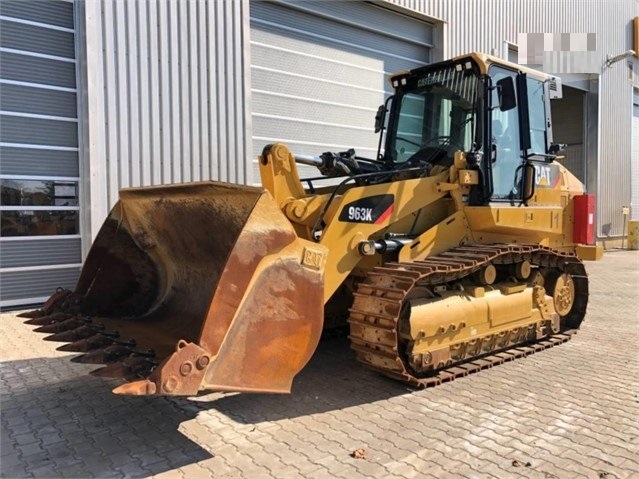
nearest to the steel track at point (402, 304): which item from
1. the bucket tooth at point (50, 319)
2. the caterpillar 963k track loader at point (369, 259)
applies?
the caterpillar 963k track loader at point (369, 259)

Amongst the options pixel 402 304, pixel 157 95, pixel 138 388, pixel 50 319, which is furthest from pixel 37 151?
pixel 138 388

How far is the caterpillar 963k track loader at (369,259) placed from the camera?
348 cm

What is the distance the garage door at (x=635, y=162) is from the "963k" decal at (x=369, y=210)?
66.4 ft

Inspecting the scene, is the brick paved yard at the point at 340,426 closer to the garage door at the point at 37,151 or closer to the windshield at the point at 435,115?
the windshield at the point at 435,115

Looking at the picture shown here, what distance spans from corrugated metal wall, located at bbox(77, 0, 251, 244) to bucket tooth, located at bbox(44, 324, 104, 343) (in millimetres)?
4181

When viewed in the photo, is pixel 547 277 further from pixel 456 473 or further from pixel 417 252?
pixel 456 473

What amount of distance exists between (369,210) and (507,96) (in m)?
1.86

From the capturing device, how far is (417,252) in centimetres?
498

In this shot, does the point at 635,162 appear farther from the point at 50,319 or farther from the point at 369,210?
the point at 50,319

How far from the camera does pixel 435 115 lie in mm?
5965

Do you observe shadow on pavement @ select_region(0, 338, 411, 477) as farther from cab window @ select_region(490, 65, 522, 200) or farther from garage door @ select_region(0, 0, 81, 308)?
garage door @ select_region(0, 0, 81, 308)

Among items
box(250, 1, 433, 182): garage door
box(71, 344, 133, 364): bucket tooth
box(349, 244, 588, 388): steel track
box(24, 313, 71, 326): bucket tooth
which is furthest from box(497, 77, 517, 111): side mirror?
box(250, 1, 433, 182): garage door

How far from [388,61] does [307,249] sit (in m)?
9.46

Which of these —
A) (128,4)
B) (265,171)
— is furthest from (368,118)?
(265,171)
